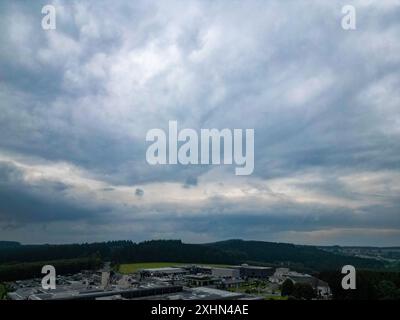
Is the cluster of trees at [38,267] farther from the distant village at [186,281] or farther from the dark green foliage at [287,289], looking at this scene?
the dark green foliage at [287,289]

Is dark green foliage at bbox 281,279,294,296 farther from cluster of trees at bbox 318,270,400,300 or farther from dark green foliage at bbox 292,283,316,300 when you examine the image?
cluster of trees at bbox 318,270,400,300

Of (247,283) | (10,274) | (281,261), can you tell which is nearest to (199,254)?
(247,283)

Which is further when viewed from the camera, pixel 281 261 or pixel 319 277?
pixel 281 261

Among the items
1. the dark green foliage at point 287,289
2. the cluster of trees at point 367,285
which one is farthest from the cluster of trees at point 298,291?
the cluster of trees at point 367,285
